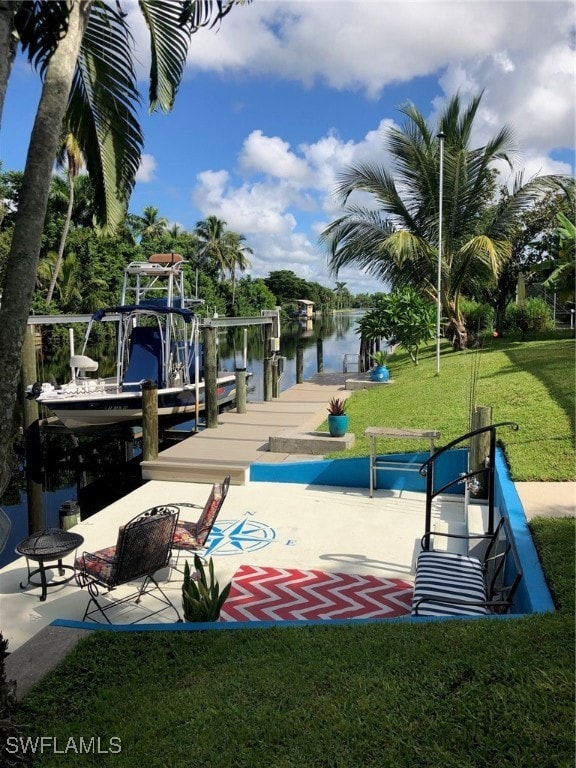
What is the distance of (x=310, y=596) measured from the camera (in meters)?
5.19

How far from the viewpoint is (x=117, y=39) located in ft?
15.0

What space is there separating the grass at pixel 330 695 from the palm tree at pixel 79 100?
1.35 m

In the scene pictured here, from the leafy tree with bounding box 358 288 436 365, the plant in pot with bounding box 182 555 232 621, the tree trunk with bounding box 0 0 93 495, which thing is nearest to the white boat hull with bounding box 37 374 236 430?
A: the leafy tree with bounding box 358 288 436 365

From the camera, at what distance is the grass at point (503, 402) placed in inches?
291

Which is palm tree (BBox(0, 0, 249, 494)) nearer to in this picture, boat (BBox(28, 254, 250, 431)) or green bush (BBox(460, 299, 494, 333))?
boat (BBox(28, 254, 250, 431))

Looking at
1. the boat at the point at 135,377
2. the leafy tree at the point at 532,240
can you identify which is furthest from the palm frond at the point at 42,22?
the leafy tree at the point at 532,240

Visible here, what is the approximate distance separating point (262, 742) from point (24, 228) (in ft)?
8.18

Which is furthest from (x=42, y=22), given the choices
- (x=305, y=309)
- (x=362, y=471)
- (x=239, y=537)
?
(x=305, y=309)

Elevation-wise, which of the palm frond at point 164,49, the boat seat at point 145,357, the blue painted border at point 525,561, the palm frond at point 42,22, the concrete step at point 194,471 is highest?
the palm frond at point 164,49

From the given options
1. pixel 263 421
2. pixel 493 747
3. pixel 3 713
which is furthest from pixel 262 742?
pixel 263 421

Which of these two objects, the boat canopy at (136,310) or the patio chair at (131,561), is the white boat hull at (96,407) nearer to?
the boat canopy at (136,310)

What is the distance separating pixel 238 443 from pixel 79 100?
279 inches

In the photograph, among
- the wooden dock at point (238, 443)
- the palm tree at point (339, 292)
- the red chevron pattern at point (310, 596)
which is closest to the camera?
the red chevron pattern at point (310, 596)

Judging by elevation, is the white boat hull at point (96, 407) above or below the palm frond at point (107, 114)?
below
